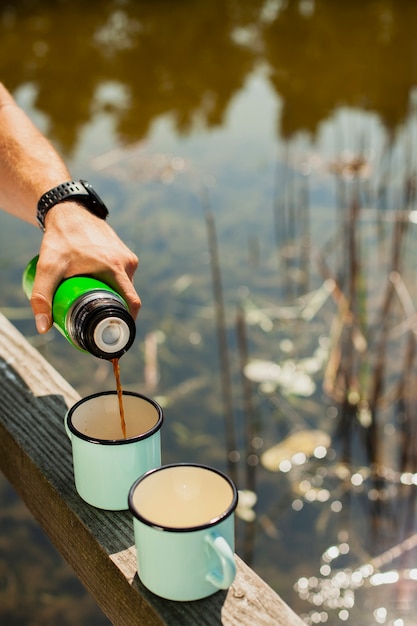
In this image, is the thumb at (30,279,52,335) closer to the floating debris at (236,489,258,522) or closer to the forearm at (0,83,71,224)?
the forearm at (0,83,71,224)

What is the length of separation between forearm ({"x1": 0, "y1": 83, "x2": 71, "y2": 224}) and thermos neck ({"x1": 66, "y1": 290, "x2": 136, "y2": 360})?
10.5 inches

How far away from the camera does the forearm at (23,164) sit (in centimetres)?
103

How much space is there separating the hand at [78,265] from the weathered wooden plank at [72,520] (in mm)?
120

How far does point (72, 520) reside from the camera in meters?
0.79

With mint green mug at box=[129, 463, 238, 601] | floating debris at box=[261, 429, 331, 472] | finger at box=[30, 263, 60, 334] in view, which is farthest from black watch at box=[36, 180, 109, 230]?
floating debris at box=[261, 429, 331, 472]

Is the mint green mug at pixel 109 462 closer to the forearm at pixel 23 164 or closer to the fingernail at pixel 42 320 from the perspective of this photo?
the fingernail at pixel 42 320

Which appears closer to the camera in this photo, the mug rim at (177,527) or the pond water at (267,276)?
the mug rim at (177,527)

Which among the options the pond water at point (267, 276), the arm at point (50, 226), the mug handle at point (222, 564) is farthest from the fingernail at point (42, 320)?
the pond water at point (267, 276)

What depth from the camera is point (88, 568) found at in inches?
30.5

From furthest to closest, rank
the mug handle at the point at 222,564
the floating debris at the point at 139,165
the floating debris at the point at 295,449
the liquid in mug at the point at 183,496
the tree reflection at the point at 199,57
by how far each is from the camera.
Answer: the tree reflection at the point at 199,57 → the floating debris at the point at 139,165 → the floating debris at the point at 295,449 → the liquid in mug at the point at 183,496 → the mug handle at the point at 222,564

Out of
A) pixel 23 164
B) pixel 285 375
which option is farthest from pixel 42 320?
pixel 285 375

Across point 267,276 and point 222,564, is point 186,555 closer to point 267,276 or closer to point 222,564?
point 222,564

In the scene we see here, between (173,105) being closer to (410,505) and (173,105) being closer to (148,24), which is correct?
(148,24)

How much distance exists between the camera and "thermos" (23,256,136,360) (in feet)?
2.56
